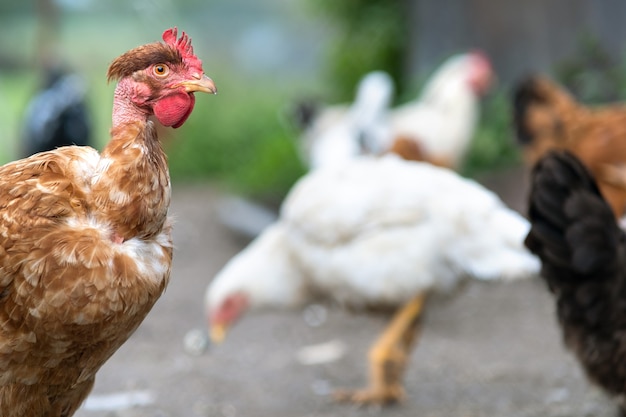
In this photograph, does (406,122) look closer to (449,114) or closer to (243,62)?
(449,114)

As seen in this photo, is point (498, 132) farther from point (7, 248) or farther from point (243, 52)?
point (7, 248)

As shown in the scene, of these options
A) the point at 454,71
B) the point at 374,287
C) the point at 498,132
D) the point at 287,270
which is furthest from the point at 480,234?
the point at 498,132

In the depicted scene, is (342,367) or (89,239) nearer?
(89,239)

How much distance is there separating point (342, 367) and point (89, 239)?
3490mm

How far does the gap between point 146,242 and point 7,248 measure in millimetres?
421

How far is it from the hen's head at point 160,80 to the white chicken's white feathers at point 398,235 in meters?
2.28

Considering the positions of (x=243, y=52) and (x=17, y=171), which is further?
(x=243, y=52)

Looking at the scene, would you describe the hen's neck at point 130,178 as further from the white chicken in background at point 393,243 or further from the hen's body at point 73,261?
the white chicken in background at point 393,243

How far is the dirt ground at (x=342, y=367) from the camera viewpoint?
517 cm

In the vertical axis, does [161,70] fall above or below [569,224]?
above

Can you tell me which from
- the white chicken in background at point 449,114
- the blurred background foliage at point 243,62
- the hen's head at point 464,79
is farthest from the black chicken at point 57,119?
the hen's head at point 464,79

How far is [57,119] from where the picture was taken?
7.60 m

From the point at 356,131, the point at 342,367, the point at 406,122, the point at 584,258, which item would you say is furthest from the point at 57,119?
the point at 584,258

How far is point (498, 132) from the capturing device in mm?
9477
